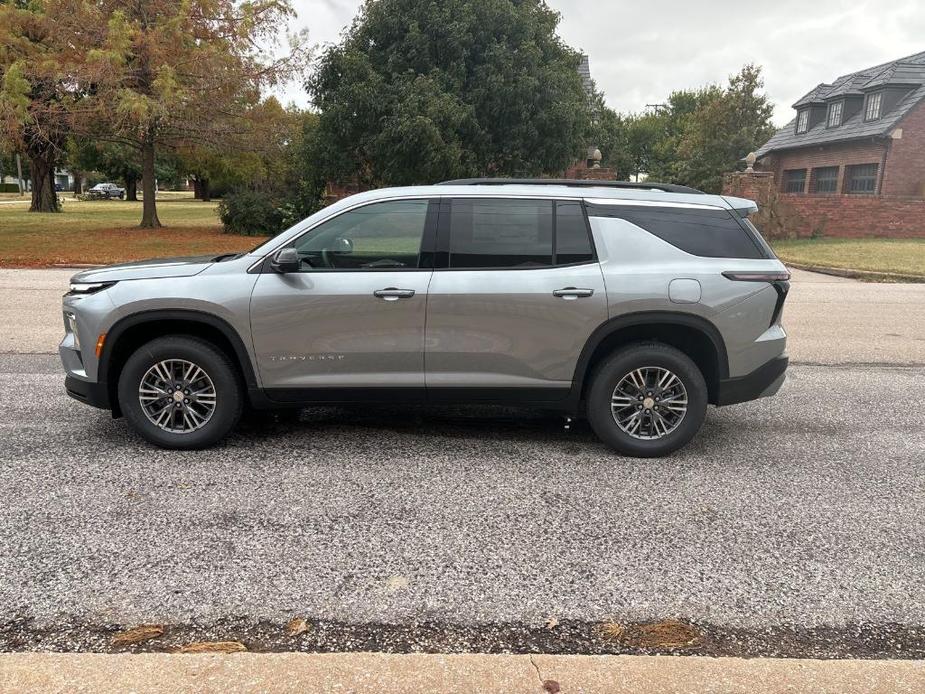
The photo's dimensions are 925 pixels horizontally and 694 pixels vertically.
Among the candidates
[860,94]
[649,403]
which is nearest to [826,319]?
[649,403]

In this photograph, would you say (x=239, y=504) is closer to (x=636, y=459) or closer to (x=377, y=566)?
(x=377, y=566)

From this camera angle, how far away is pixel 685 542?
391cm

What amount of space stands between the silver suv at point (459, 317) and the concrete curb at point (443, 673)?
2378 millimetres

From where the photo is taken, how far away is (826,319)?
1165 cm

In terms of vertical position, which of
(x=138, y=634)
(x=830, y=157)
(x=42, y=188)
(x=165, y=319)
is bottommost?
(x=138, y=634)

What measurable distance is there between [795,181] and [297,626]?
44376 mm

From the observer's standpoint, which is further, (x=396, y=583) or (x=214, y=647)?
(x=396, y=583)

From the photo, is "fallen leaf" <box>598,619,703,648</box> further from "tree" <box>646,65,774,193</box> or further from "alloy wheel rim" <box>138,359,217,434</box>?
"tree" <box>646,65,774,193</box>

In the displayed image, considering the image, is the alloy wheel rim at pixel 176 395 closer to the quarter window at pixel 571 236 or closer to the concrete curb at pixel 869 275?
the quarter window at pixel 571 236

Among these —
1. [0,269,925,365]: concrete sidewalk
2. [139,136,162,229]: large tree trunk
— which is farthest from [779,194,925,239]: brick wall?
[139,136,162,229]: large tree trunk

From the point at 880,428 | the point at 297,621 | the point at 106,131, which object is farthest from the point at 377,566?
the point at 106,131

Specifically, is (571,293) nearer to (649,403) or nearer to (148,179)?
(649,403)

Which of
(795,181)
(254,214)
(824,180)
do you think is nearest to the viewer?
(254,214)

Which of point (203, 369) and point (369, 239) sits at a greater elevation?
point (369, 239)
